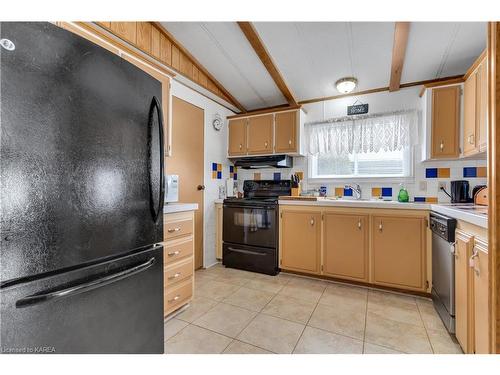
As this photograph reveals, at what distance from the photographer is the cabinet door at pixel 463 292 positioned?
51.6 inches

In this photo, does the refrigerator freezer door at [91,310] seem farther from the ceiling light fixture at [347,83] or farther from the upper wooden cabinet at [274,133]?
Answer: the ceiling light fixture at [347,83]

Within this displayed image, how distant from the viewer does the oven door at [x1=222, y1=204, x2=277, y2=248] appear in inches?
111

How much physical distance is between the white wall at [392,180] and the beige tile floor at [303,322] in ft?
4.13

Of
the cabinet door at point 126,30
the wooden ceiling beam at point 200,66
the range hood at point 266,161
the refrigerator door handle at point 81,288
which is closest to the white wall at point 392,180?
the range hood at point 266,161

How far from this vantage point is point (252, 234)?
2.91 m

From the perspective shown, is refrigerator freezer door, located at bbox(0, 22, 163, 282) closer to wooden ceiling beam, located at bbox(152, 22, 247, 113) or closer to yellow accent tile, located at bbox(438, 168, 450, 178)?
wooden ceiling beam, located at bbox(152, 22, 247, 113)

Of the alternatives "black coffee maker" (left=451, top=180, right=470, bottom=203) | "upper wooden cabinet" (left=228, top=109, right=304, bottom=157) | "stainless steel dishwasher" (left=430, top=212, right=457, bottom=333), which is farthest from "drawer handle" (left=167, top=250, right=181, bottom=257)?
"black coffee maker" (left=451, top=180, right=470, bottom=203)

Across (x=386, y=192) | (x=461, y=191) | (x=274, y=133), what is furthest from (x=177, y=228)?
(x=461, y=191)

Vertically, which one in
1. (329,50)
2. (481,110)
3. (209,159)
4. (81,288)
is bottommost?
(81,288)

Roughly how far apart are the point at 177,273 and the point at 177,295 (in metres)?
0.18

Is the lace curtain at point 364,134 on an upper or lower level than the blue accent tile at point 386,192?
upper

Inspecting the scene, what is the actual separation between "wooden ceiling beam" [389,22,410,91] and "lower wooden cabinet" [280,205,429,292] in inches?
60.5

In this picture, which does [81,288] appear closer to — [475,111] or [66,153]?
[66,153]
